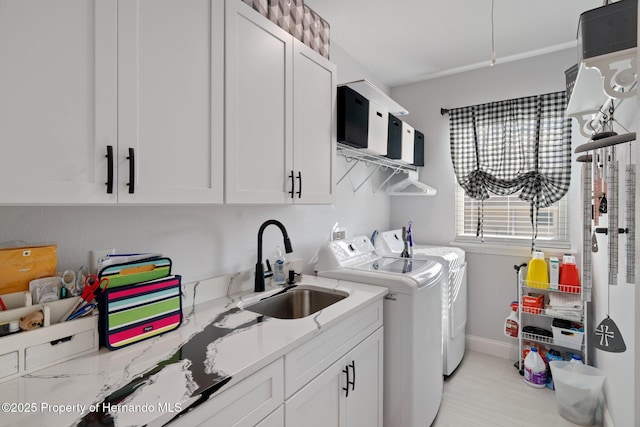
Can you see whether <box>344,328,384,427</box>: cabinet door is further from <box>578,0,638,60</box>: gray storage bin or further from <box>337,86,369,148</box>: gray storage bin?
<box>578,0,638,60</box>: gray storage bin

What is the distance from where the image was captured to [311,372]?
3.94 feet

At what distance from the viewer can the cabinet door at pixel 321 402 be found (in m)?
1.12

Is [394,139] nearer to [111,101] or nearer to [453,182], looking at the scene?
[453,182]

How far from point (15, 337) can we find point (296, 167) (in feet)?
3.95

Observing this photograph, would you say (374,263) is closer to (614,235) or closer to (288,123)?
(288,123)

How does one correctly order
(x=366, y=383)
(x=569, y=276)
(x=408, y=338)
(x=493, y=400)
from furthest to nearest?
1. (x=569, y=276)
2. (x=493, y=400)
3. (x=408, y=338)
4. (x=366, y=383)

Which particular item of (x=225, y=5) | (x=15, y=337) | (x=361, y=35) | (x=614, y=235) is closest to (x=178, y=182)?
(x=15, y=337)

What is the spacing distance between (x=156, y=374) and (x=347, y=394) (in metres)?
0.89

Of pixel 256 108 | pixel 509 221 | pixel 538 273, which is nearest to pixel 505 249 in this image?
pixel 509 221

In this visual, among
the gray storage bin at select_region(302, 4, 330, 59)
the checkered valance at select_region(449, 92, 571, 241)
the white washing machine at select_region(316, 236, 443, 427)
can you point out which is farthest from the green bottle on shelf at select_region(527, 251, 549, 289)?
the gray storage bin at select_region(302, 4, 330, 59)

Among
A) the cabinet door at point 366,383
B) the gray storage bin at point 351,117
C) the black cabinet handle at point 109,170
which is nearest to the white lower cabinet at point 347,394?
the cabinet door at point 366,383

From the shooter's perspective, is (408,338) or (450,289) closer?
(408,338)

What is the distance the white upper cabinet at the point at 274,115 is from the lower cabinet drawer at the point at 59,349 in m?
0.65

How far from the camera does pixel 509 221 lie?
290 centimetres
